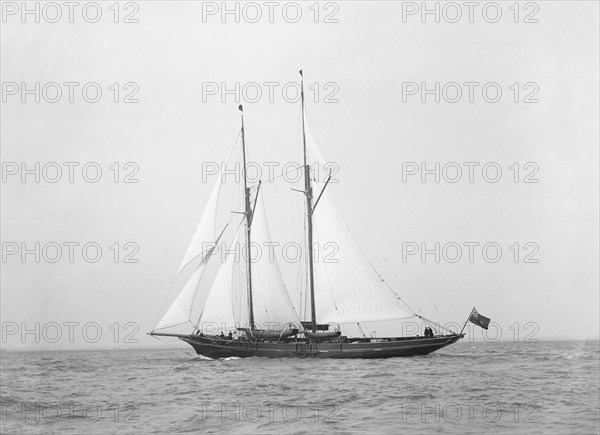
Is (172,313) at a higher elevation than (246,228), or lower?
lower

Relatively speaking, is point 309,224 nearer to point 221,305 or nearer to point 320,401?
point 221,305

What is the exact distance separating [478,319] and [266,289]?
1605 cm

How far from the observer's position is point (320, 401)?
29.0m

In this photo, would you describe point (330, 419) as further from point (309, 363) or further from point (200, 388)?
point (309, 363)

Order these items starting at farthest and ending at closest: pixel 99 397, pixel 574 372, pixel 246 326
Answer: pixel 246 326 < pixel 574 372 < pixel 99 397

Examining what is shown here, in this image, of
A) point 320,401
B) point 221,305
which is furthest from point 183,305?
point 320,401

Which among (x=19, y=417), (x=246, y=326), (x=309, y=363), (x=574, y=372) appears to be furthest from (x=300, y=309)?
(x=19, y=417)

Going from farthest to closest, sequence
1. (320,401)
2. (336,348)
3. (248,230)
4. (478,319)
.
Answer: (248,230) → (336,348) → (478,319) → (320,401)

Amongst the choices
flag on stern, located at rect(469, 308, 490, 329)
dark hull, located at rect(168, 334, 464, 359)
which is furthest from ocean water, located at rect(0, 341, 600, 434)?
dark hull, located at rect(168, 334, 464, 359)

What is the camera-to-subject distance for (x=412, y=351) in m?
55.8

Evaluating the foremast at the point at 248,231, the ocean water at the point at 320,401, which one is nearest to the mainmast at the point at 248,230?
the foremast at the point at 248,231

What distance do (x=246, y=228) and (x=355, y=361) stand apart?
15.6 m

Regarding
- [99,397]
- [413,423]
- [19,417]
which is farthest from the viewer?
[99,397]

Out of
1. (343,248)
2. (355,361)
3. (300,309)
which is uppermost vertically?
(343,248)
